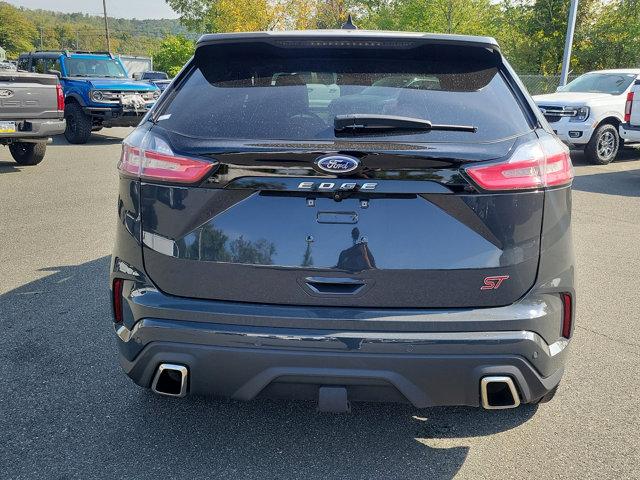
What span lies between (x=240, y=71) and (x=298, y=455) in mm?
1665

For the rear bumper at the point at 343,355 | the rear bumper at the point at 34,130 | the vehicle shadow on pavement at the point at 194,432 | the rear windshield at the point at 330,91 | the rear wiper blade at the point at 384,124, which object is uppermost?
the rear windshield at the point at 330,91

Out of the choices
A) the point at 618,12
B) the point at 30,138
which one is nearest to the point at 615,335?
the point at 30,138

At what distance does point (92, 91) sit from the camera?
1430cm

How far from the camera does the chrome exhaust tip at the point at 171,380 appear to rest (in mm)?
2385

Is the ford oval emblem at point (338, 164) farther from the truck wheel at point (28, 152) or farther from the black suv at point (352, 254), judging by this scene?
the truck wheel at point (28, 152)

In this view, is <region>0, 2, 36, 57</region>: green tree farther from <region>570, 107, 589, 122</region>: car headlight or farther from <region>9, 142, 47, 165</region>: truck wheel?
<region>570, 107, 589, 122</region>: car headlight

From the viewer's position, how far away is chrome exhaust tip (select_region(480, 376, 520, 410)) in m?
2.31

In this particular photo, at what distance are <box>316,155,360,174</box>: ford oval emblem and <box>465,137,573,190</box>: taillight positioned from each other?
0.41 meters

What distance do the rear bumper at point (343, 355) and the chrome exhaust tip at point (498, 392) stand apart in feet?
0.08

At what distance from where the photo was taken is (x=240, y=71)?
2.62 metres

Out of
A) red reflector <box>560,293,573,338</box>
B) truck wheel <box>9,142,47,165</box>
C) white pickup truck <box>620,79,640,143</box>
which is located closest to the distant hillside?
truck wheel <box>9,142,47,165</box>

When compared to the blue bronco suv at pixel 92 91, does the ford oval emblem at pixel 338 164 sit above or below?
above

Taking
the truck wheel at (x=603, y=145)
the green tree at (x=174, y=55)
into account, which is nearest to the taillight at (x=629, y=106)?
the truck wheel at (x=603, y=145)

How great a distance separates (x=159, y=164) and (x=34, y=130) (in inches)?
347
